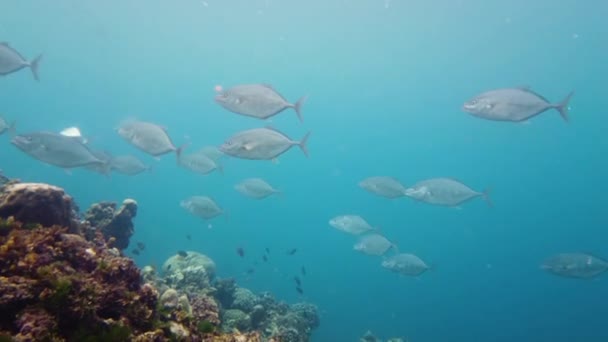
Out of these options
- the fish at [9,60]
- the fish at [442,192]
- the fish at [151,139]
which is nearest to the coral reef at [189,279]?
the fish at [151,139]

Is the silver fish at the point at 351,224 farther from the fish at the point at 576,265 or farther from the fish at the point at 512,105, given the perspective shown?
the fish at the point at 512,105

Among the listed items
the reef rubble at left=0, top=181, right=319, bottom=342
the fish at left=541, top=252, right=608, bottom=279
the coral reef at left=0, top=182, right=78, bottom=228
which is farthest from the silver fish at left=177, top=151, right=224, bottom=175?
the fish at left=541, top=252, right=608, bottom=279

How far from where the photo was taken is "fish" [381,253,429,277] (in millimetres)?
13945

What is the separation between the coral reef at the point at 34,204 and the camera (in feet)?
14.9

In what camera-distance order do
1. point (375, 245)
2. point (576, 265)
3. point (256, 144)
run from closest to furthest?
point (256, 144) < point (576, 265) < point (375, 245)

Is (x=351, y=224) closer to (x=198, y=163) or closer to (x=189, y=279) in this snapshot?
(x=198, y=163)

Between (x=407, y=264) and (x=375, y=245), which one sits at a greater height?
(x=375, y=245)

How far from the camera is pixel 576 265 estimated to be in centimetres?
1351

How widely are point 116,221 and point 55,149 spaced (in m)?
1.87

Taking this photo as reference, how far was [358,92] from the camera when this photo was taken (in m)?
75.9

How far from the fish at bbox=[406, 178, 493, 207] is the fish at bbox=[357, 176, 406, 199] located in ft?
3.95

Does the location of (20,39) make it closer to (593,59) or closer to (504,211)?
(593,59)

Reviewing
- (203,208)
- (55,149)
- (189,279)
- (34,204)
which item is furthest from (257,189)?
(34,204)

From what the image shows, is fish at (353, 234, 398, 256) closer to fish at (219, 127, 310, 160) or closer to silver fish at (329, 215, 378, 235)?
silver fish at (329, 215, 378, 235)
